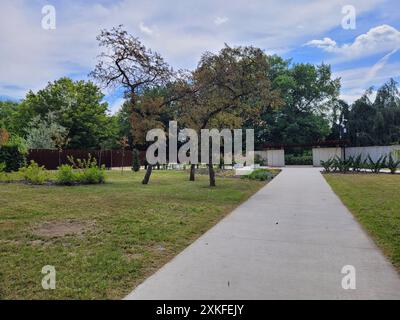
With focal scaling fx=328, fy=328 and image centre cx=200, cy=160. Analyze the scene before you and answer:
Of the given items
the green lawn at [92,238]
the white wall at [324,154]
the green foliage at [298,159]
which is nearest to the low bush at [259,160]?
the green foliage at [298,159]

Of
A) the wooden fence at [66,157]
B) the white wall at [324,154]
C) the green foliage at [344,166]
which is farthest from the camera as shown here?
the white wall at [324,154]

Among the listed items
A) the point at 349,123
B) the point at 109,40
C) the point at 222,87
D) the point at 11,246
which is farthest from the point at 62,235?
the point at 349,123

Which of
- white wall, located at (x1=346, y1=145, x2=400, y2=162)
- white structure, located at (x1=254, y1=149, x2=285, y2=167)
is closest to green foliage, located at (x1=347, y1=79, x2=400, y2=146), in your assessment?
white wall, located at (x1=346, y1=145, x2=400, y2=162)

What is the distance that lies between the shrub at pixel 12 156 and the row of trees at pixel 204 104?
6297mm

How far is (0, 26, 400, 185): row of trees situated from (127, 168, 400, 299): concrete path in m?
7.34

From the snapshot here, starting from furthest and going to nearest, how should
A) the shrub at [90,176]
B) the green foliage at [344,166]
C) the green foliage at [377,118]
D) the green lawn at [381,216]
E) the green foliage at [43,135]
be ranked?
1. the green foliage at [377,118]
2. the green foliage at [43,135]
3. the green foliage at [344,166]
4. the shrub at [90,176]
5. the green lawn at [381,216]

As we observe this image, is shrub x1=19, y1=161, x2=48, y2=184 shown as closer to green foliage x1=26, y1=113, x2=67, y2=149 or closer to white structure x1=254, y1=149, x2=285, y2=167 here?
green foliage x1=26, y1=113, x2=67, y2=149

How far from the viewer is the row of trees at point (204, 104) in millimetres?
12516

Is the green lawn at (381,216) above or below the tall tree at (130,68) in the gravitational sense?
below

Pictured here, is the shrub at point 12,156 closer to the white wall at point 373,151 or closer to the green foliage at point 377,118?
the white wall at point 373,151

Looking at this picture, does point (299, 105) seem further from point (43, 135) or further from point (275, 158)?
point (43, 135)

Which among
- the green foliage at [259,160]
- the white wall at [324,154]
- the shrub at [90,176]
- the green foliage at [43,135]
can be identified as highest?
the green foliage at [43,135]

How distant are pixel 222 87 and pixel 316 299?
10.6 m

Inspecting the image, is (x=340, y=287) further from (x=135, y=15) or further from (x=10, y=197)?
(x=135, y=15)
